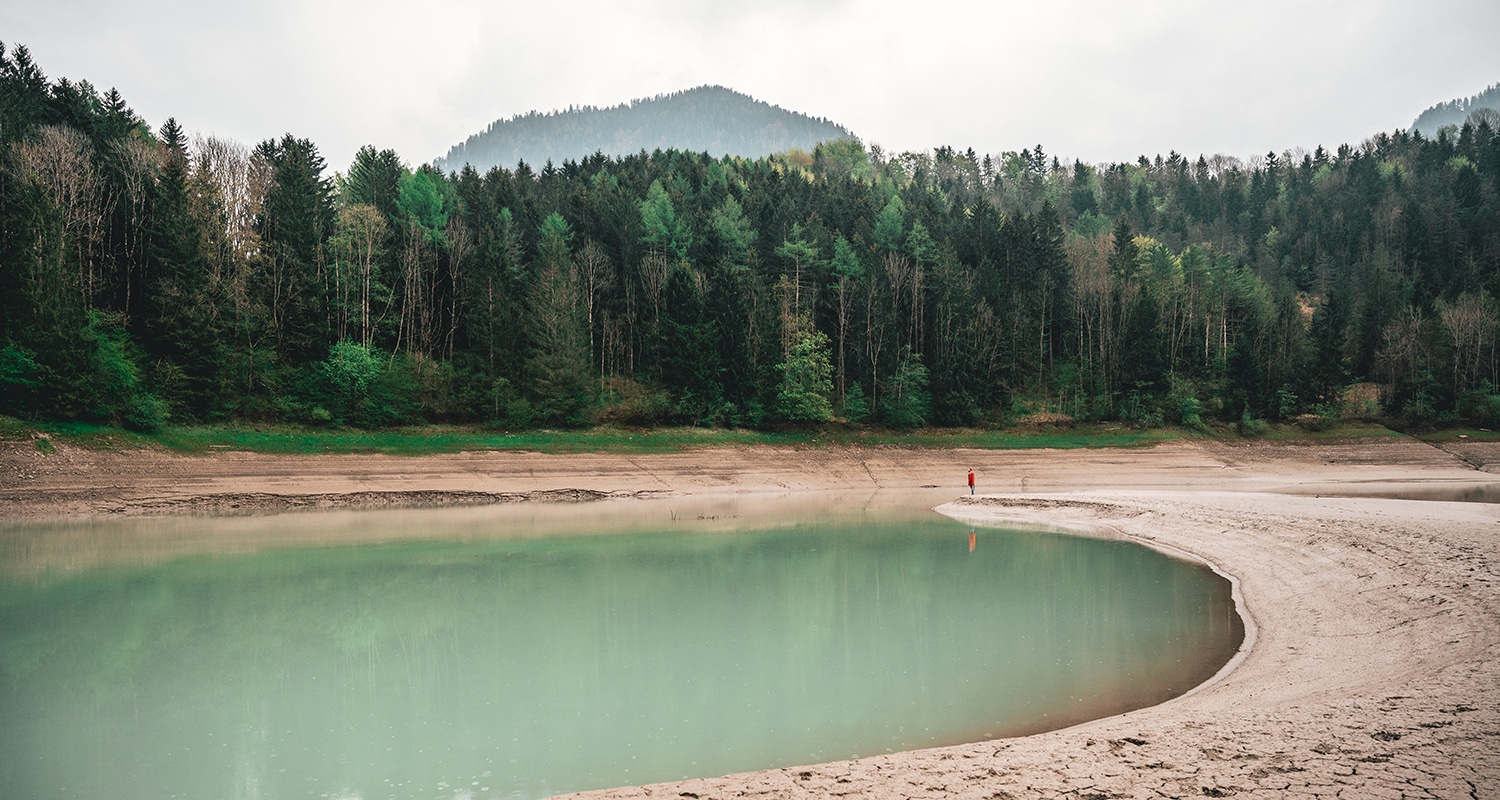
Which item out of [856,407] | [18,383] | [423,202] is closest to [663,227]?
[423,202]

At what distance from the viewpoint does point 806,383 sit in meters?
49.0

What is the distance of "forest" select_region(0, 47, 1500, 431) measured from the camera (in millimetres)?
39281

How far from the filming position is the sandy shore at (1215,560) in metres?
6.30

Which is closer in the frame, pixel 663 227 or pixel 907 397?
pixel 907 397

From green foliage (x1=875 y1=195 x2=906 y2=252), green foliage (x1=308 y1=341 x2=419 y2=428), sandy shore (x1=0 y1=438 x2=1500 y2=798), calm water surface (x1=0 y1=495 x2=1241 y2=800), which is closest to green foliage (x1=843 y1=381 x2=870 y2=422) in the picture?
sandy shore (x1=0 y1=438 x2=1500 y2=798)

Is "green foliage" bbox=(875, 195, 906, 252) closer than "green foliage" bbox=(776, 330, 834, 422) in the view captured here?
No

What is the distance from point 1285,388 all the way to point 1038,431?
19134 millimetres

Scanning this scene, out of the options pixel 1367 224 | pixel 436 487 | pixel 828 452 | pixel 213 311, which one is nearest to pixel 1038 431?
pixel 828 452

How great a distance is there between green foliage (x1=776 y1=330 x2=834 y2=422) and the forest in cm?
18

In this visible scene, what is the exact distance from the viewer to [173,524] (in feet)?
85.9

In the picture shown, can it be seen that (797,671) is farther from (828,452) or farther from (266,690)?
(828,452)

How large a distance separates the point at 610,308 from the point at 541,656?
4696cm

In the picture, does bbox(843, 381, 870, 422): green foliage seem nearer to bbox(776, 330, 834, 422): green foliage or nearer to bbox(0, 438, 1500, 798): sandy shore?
bbox(776, 330, 834, 422): green foliage

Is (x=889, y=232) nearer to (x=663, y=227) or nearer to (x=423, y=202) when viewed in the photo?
(x=663, y=227)
